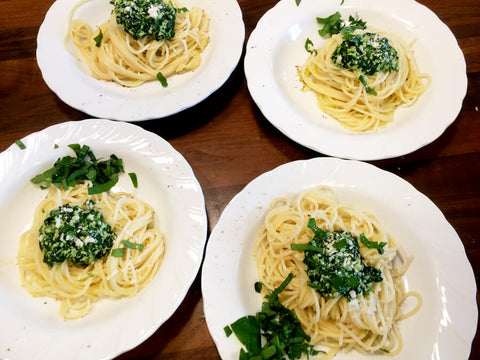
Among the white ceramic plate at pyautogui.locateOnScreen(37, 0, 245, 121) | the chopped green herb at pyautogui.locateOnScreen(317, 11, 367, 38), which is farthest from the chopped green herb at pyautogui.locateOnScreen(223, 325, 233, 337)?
the chopped green herb at pyautogui.locateOnScreen(317, 11, 367, 38)

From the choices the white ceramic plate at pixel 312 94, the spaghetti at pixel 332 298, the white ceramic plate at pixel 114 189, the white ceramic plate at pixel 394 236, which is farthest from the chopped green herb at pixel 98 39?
the spaghetti at pixel 332 298

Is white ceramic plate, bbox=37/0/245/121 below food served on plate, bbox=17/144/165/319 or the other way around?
the other way around

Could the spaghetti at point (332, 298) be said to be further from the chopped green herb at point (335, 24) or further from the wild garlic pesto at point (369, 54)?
the chopped green herb at point (335, 24)

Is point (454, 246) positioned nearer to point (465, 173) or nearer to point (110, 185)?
point (465, 173)

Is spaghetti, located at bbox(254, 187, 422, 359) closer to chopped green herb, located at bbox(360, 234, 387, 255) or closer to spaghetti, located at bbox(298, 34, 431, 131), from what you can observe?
chopped green herb, located at bbox(360, 234, 387, 255)

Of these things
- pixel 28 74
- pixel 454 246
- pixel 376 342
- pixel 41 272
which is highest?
pixel 28 74

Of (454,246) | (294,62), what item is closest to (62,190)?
(294,62)
